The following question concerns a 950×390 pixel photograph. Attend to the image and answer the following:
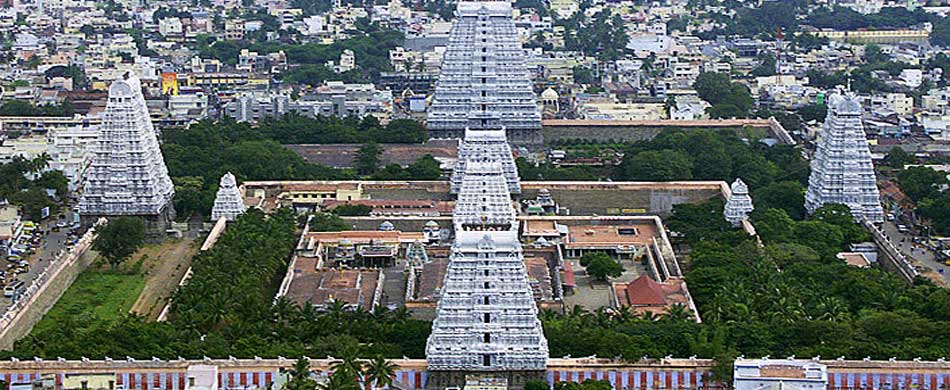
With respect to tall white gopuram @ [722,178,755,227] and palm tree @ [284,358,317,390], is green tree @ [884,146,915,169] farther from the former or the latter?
palm tree @ [284,358,317,390]

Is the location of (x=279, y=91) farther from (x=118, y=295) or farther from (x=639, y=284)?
(x=639, y=284)

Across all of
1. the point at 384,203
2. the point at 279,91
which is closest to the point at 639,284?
the point at 384,203

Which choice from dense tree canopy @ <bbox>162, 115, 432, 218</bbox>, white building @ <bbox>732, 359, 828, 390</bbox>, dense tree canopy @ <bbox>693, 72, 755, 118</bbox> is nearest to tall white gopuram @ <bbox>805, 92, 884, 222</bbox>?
dense tree canopy @ <bbox>162, 115, 432, 218</bbox>

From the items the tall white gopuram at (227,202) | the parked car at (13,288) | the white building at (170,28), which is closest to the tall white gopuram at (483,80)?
the tall white gopuram at (227,202)

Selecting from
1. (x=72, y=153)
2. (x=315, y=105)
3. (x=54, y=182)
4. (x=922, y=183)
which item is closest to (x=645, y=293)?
(x=922, y=183)

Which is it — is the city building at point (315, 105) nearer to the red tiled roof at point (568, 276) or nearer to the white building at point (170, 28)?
the red tiled roof at point (568, 276)

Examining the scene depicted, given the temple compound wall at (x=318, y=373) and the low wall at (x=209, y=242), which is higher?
the temple compound wall at (x=318, y=373)
